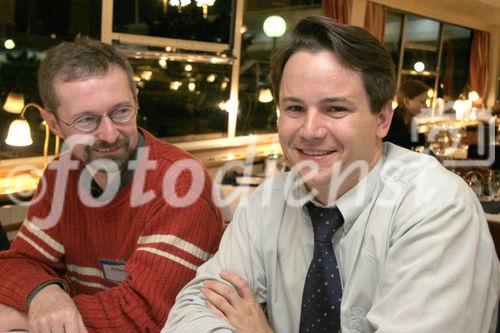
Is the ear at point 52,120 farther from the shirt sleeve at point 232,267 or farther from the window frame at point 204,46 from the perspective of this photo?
the window frame at point 204,46

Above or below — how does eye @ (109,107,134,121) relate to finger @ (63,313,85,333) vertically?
above

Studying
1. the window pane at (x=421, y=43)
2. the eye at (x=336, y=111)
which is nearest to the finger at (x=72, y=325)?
the eye at (x=336, y=111)

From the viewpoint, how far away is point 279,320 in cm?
138

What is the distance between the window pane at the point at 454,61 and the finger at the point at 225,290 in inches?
398

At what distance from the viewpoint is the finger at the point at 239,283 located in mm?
1350

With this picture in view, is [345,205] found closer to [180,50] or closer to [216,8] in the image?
[180,50]

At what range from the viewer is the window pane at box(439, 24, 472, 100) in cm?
1069

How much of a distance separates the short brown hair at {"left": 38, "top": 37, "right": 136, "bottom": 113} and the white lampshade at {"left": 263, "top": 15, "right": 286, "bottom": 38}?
15.9 ft

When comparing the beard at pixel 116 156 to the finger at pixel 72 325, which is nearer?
the finger at pixel 72 325

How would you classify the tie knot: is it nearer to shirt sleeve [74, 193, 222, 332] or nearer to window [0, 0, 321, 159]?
shirt sleeve [74, 193, 222, 332]

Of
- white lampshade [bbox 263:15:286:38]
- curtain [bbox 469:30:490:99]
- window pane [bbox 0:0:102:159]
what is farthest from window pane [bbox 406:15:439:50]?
window pane [bbox 0:0:102:159]

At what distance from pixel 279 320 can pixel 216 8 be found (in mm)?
4877

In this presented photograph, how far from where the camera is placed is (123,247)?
61.2 inches

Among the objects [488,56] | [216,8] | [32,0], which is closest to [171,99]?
[216,8]
